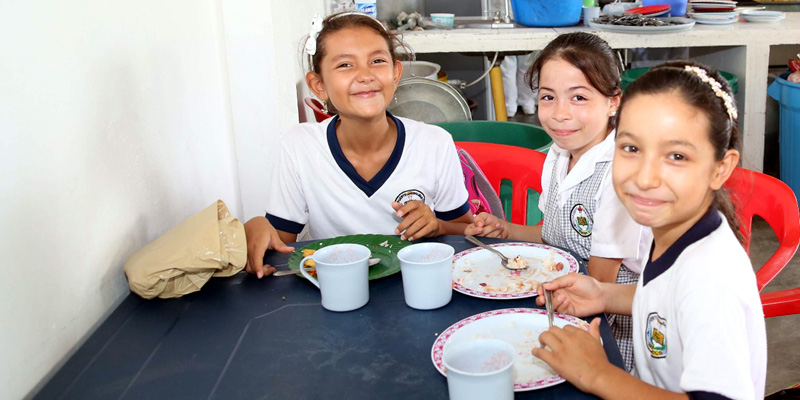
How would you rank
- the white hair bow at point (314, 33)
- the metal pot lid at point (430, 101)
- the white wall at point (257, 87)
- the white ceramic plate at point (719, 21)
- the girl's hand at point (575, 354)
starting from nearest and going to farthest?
the girl's hand at point (575, 354)
the white hair bow at point (314, 33)
the white wall at point (257, 87)
the metal pot lid at point (430, 101)
the white ceramic plate at point (719, 21)

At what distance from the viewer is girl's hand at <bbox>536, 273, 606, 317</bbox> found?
4.13 ft

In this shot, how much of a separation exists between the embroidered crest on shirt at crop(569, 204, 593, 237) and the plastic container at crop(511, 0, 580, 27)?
2.60 metres

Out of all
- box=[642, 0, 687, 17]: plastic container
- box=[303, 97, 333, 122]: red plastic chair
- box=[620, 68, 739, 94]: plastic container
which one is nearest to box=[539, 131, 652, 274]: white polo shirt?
box=[303, 97, 333, 122]: red plastic chair

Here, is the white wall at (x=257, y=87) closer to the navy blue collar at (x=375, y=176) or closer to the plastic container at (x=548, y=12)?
the navy blue collar at (x=375, y=176)

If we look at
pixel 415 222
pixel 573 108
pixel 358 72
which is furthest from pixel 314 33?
pixel 573 108

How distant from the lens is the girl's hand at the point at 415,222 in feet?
5.44

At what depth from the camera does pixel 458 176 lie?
2.00 m

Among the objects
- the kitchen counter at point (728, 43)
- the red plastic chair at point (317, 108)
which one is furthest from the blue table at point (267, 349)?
the kitchen counter at point (728, 43)

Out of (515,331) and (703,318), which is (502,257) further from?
(703,318)

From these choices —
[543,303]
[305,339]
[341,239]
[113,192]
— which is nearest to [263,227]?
[341,239]

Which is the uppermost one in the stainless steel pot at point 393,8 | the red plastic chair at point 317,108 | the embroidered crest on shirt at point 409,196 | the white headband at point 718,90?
the stainless steel pot at point 393,8

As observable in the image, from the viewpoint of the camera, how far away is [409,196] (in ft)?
6.30

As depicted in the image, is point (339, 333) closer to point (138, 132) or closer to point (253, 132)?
point (138, 132)

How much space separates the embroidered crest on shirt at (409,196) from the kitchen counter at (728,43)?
2.23 meters
